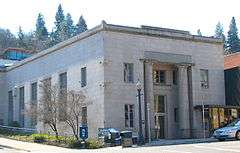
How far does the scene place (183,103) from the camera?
155 feet

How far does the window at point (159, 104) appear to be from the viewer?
1855 inches

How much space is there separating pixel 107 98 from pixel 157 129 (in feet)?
20.8

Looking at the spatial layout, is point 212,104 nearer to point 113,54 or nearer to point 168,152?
point 113,54

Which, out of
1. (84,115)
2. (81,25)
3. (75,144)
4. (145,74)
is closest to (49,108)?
(84,115)

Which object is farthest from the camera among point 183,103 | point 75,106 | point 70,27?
point 70,27

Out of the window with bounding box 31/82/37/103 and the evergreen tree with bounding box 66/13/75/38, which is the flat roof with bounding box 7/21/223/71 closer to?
the window with bounding box 31/82/37/103

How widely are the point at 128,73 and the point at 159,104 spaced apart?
4.82m

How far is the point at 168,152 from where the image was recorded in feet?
86.0

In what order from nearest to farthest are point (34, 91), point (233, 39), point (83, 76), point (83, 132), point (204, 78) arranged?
point (83, 132) → point (83, 76) → point (204, 78) → point (34, 91) → point (233, 39)

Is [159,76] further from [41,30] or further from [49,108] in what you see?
[41,30]

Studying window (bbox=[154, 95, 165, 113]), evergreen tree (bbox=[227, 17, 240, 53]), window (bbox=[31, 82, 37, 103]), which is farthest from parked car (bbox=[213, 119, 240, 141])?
evergreen tree (bbox=[227, 17, 240, 53])

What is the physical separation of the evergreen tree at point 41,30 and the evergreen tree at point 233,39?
52569 millimetres

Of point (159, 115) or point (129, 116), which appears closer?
point (129, 116)

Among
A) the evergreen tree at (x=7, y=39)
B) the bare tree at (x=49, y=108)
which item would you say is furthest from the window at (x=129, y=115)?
the evergreen tree at (x=7, y=39)
